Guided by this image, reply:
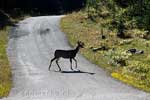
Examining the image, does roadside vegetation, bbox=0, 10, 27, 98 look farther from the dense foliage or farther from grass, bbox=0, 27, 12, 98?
the dense foliage

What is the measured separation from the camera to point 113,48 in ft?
137

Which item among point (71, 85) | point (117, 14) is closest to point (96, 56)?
point (71, 85)

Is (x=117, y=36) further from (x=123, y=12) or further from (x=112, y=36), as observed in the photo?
(x=123, y=12)

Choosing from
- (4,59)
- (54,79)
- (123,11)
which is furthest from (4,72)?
(123,11)

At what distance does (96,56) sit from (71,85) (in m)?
11.6

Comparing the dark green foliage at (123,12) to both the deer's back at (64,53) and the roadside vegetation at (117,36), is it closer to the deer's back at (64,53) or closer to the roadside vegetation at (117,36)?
the roadside vegetation at (117,36)

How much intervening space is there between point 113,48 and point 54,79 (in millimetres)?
13812

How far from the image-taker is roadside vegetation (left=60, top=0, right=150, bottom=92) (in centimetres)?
3262

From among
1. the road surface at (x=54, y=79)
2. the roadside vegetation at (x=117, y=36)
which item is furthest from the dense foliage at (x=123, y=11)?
the road surface at (x=54, y=79)

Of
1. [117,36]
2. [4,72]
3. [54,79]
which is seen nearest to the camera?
[54,79]

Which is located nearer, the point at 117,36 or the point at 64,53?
the point at 64,53

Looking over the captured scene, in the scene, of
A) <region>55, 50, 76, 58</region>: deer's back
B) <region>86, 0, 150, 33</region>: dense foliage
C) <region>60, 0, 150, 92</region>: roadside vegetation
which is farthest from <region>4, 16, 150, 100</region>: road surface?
<region>86, 0, 150, 33</region>: dense foliage

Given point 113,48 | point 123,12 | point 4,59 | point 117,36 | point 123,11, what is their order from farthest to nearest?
1. point 123,11
2. point 123,12
3. point 117,36
4. point 113,48
5. point 4,59

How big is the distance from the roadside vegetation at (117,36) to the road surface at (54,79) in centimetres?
152
